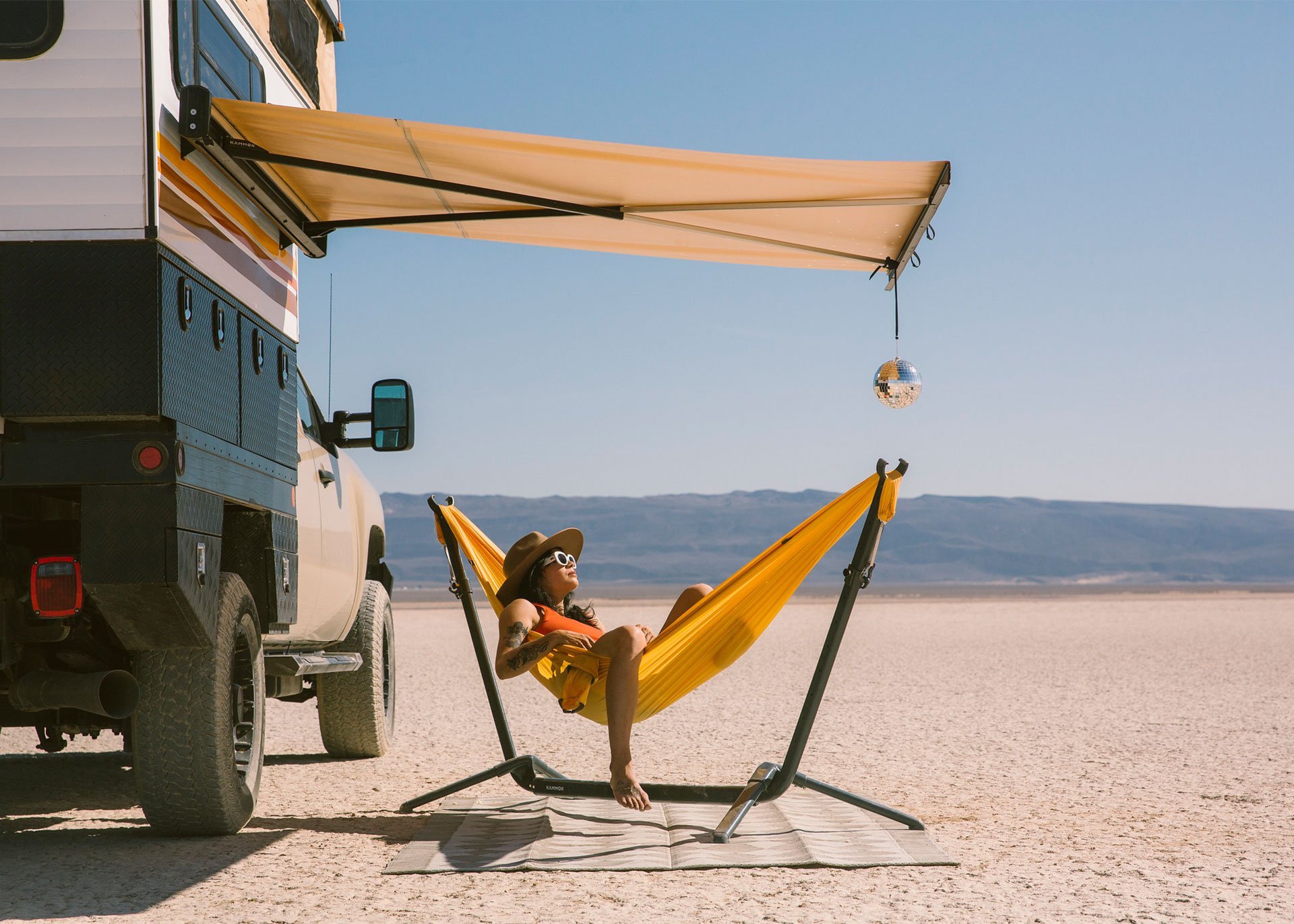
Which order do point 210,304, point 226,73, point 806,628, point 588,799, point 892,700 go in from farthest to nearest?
1. point 806,628
2. point 892,700
3. point 588,799
4. point 226,73
5. point 210,304

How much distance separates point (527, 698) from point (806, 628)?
43.9 feet

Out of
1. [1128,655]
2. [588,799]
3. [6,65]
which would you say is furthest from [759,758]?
[1128,655]

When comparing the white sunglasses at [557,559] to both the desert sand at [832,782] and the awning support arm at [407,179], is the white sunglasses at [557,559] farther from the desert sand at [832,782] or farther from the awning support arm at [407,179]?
the awning support arm at [407,179]

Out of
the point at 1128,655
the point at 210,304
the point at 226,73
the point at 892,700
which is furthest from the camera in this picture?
the point at 1128,655

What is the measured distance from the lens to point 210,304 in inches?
177

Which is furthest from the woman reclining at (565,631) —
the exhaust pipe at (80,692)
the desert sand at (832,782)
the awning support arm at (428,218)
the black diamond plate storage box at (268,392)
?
the awning support arm at (428,218)

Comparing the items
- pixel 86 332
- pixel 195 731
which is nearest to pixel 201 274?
pixel 86 332

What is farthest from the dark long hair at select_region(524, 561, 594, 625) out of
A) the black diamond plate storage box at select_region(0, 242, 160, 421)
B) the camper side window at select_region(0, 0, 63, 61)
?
the camper side window at select_region(0, 0, 63, 61)

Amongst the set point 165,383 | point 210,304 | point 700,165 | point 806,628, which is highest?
point 700,165

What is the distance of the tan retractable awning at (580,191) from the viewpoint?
4.70m

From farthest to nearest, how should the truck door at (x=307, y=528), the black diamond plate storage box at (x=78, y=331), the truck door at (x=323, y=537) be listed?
the truck door at (x=323, y=537) < the truck door at (x=307, y=528) < the black diamond plate storage box at (x=78, y=331)

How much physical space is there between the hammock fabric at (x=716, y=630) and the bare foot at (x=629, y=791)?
21cm

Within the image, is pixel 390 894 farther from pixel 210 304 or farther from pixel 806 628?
pixel 806 628

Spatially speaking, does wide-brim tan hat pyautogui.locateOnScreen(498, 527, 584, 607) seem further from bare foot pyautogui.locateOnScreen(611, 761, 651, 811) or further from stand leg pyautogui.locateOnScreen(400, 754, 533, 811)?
bare foot pyautogui.locateOnScreen(611, 761, 651, 811)
